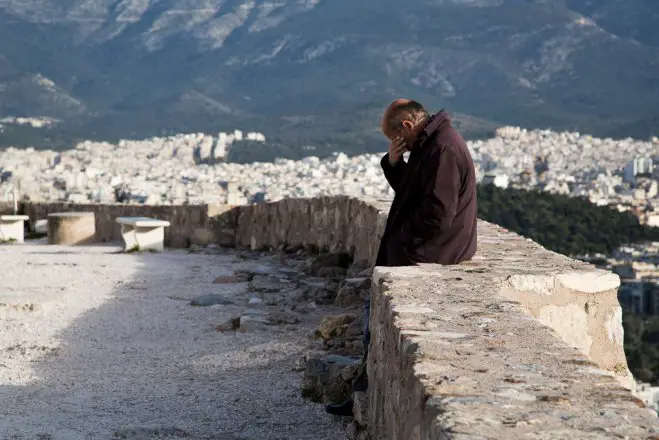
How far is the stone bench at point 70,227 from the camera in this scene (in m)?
15.6

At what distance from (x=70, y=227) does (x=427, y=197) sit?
11.5 metres

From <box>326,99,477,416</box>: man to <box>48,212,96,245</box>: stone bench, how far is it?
11.1m

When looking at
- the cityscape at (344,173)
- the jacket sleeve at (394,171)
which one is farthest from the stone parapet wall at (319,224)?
the cityscape at (344,173)

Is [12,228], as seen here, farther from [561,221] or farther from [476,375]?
[561,221]

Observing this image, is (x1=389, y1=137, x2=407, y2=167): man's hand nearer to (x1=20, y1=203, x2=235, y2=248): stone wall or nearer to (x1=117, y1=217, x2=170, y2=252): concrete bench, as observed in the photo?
(x1=117, y1=217, x2=170, y2=252): concrete bench

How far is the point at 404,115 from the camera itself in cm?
513

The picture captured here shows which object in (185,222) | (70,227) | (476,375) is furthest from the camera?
(70,227)

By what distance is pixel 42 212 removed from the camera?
17578mm

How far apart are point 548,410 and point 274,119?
113 meters

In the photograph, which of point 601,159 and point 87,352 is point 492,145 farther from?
point 87,352

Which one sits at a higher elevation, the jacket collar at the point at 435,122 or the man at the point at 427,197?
the jacket collar at the point at 435,122

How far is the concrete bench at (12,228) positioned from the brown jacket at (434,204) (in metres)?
12.0

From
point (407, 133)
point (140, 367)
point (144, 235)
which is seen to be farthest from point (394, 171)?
point (144, 235)

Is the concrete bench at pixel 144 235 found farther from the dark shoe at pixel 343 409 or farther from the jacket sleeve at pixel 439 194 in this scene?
the jacket sleeve at pixel 439 194
